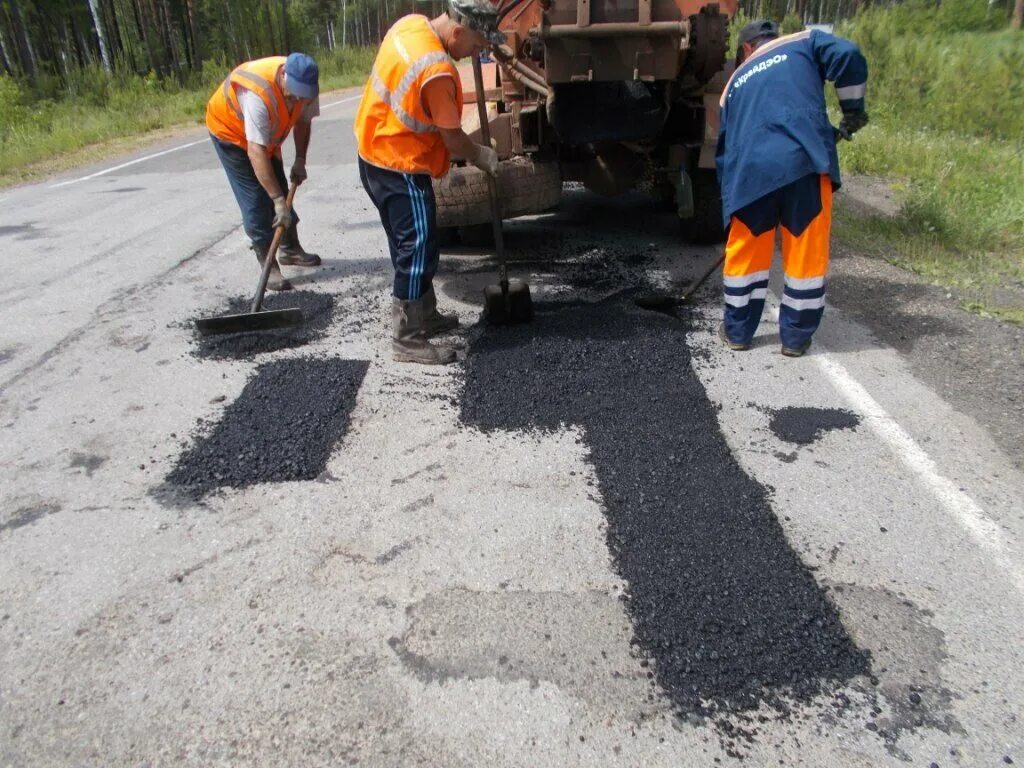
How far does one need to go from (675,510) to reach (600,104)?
344 cm

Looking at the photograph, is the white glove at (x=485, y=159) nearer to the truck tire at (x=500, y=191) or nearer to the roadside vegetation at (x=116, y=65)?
the truck tire at (x=500, y=191)

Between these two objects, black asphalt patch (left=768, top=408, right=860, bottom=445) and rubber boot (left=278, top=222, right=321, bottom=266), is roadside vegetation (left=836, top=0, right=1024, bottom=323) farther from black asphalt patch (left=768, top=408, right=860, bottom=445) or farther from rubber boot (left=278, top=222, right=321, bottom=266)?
rubber boot (left=278, top=222, right=321, bottom=266)

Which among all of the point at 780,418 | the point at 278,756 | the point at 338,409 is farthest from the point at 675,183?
the point at 278,756

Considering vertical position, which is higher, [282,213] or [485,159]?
[485,159]

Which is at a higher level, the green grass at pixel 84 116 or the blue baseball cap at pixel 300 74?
the blue baseball cap at pixel 300 74

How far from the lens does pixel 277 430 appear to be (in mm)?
3389

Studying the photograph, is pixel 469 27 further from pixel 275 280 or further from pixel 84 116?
pixel 84 116

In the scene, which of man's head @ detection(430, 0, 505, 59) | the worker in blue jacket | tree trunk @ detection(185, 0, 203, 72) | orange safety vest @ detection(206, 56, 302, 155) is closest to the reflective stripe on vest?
man's head @ detection(430, 0, 505, 59)

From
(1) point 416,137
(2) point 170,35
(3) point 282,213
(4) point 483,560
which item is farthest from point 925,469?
(2) point 170,35

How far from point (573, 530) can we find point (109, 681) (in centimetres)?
158

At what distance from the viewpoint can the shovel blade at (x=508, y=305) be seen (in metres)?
4.41

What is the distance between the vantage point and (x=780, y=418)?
3482mm

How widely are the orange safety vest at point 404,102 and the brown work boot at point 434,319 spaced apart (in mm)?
751

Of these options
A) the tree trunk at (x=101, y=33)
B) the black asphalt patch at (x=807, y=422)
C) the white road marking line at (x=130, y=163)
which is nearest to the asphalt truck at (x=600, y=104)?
the black asphalt patch at (x=807, y=422)
